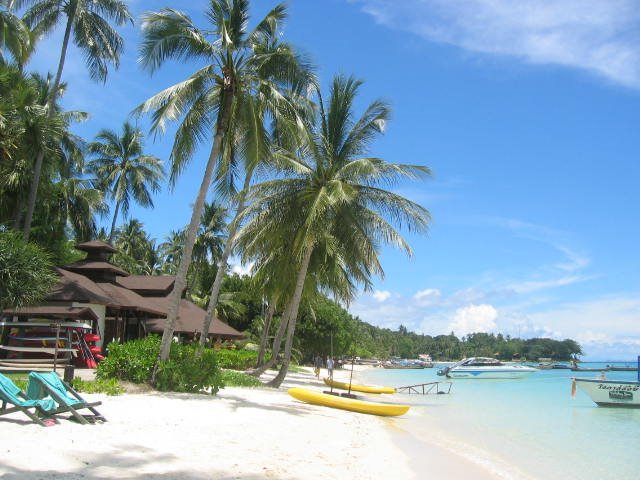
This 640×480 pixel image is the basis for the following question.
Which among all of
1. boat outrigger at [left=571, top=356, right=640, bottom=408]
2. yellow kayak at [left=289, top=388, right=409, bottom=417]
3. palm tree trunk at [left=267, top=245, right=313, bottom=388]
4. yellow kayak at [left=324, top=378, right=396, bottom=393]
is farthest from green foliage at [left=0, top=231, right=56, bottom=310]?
boat outrigger at [left=571, top=356, right=640, bottom=408]

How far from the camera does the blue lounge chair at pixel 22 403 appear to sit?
7.23m

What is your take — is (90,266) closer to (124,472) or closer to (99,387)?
(99,387)

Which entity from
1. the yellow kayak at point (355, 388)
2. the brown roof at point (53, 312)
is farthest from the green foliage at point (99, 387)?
the yellow kayak at point (355, 388)

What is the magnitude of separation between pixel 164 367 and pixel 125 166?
23.7 m

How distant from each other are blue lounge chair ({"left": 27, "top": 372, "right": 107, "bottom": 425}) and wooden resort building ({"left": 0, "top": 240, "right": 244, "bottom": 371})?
3.63 meters

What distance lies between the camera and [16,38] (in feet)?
52.8

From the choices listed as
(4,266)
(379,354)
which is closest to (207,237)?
(4,266)

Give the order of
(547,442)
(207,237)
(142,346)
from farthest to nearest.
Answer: (207,237)
(547,442)
(142,346)

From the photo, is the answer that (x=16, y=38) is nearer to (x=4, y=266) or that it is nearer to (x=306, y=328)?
(x=4, y=266)

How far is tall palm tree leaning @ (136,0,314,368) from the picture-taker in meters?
13.7

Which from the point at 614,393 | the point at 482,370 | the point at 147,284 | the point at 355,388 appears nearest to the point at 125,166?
the point at 147,284

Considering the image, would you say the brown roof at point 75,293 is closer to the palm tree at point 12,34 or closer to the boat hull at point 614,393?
the palm tree at point 12,34

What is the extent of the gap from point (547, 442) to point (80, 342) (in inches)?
557

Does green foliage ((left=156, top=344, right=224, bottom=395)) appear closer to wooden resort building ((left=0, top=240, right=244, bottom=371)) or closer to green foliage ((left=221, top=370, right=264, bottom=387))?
wooden resort building ((left=0, top=240, right=244, bottom=371))
